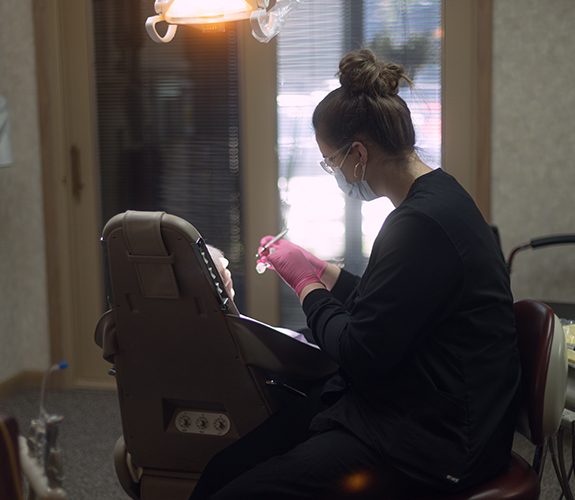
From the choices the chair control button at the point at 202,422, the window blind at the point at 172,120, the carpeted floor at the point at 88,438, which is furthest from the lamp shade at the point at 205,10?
the window blind at the point at 172,120

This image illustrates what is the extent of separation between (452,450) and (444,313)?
23 centimetres

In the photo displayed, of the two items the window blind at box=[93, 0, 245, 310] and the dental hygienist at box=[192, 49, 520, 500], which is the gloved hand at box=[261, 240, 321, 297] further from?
the window blind at box=[93, 0, 245, 310]

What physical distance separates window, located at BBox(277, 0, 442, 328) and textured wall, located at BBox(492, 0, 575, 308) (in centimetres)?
24

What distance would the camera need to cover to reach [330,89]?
3.20m

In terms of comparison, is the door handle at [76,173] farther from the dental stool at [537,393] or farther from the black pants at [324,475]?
the dental stool at [537,393]

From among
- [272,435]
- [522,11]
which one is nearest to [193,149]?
[522,11]

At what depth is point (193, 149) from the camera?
3359 millimetres

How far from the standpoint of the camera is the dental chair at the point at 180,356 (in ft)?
4.86

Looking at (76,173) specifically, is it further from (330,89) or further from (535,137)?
(535,137)

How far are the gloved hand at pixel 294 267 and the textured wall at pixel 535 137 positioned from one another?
159 cm

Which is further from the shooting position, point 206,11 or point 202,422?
point 206,11

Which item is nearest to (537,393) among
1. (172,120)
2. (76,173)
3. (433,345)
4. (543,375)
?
(543,375)

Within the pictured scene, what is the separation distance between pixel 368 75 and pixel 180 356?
64cm

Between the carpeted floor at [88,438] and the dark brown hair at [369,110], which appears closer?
the dark brown hair at [369,110]
